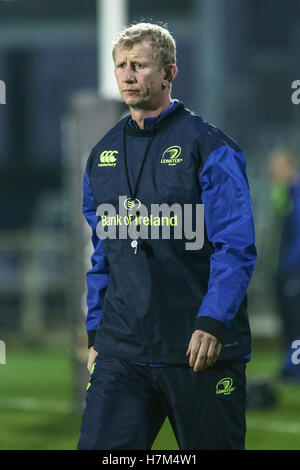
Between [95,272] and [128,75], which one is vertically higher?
[128,75]

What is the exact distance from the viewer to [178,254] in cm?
336

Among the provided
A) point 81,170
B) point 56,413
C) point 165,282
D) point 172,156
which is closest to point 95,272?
point 165,282

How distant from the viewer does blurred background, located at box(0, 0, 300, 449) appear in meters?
7.65

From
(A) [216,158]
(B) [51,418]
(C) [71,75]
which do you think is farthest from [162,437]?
(C) [71,75]

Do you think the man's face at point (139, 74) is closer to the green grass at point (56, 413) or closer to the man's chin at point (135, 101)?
the man's chin at point (135, 101)

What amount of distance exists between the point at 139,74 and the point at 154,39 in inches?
5.5

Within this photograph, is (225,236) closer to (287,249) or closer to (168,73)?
(168,73)

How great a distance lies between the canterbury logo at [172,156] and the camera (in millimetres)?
3334

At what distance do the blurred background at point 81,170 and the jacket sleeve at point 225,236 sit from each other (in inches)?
136

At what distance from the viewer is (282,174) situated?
9328mm

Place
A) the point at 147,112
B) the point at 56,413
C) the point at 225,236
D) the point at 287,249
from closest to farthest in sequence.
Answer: the point at 225,236
the point at 147,112
the point at 56,413
the point at 287,249

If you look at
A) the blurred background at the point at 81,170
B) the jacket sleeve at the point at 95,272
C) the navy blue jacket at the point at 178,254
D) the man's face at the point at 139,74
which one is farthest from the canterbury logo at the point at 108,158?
the blurred background at the point at 81,170

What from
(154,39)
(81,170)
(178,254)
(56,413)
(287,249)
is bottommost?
(56,413)
